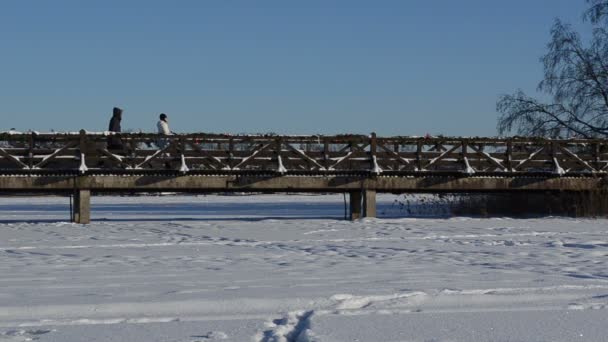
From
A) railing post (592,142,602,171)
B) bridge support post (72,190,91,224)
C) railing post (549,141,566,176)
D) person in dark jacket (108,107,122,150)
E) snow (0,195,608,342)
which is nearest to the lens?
snow (0,195,608,342)

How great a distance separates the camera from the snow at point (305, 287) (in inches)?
236

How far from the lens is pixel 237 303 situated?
281 inches

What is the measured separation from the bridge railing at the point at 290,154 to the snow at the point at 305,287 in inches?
156

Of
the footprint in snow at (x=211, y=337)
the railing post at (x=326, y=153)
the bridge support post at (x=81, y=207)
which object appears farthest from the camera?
the railing post at (x=326, y=153)

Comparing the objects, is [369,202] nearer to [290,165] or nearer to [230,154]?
[290,165]

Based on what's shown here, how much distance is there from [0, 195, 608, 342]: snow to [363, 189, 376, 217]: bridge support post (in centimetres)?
468

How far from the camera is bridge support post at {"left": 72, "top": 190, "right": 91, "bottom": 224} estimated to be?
19.3 metres

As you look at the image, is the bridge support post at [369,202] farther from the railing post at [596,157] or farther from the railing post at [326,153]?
the railing post at [596,157]

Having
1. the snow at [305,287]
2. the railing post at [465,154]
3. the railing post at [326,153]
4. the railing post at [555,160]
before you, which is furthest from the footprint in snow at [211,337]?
the railing post at [555,160]

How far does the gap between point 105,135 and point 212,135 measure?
7.35 feet

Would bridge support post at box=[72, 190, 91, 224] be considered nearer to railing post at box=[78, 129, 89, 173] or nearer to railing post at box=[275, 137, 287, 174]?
railing post at box=[78, 129, 89, 173]

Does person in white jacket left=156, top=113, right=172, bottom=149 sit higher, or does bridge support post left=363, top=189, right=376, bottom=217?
person in white jacket left=156, top=113, right=172, bottom=149

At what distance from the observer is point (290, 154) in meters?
20.5

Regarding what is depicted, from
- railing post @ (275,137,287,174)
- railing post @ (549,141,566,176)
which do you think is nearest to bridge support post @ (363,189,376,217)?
railing post @ (275,137,287,174)
